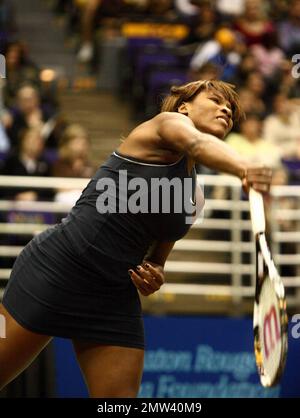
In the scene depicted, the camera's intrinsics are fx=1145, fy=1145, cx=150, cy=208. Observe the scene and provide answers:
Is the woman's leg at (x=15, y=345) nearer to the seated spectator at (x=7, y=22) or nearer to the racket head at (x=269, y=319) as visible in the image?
the racket head at (x=269, y=319)

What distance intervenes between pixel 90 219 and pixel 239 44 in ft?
24.3

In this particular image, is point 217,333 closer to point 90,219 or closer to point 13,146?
point 13,146

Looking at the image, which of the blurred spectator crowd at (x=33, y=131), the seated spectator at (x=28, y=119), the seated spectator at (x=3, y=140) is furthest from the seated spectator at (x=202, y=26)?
the seated spectator at (x=3, y=140)

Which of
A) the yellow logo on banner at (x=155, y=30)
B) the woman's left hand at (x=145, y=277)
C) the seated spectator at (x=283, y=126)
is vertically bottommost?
the seated spectator at (x=283, y=126)

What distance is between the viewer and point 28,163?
27.9 feet

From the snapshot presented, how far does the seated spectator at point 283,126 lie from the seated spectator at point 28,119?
74.5 inches

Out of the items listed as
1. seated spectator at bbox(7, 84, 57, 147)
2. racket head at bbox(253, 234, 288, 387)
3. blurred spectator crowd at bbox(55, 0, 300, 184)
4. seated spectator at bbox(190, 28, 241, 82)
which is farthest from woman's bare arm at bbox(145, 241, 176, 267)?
seated spectator at bbox(190, 28, 241, 82)

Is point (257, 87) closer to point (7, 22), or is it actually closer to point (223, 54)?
point (223, 54)

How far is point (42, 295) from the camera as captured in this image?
443 centimetres

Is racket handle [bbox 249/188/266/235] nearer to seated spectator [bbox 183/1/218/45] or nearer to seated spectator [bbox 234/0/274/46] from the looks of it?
seated spectator [bbox 183/1/218/45]

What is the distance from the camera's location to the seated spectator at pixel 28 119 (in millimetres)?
9227

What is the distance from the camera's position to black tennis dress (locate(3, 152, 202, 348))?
4.35m

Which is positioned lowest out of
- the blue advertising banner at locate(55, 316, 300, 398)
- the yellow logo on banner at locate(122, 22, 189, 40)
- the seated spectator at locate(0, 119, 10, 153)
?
the blue advertising banner at locate(55, 316, 300, 398)
